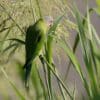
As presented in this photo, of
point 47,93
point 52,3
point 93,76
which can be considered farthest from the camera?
point 52,3

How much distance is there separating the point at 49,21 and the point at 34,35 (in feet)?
0.19

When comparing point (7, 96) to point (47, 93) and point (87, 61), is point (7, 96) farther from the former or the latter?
point (87, 61)

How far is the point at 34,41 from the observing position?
0.65 meters

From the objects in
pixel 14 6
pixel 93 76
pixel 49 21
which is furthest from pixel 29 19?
pixel 93 76

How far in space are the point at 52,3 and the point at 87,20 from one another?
8.1 inches

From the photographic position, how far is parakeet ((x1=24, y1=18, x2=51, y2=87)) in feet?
2.08

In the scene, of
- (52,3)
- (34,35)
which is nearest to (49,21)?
(34,35)

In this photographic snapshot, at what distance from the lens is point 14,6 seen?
0.93 meters

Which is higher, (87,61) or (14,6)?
(14,6)

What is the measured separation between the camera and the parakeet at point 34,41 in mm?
634

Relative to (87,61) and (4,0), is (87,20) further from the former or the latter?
(4,0)

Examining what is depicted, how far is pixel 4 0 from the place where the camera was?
2.99ft

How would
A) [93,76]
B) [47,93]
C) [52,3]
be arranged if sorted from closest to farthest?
[93,76] < [47,93] < [52,3]

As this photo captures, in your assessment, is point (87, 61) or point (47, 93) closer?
point (87, 61)
